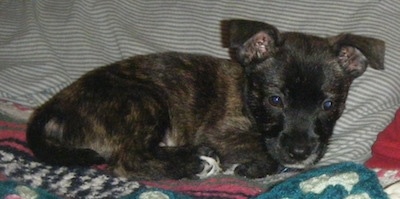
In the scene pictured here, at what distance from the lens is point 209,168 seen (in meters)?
3.86

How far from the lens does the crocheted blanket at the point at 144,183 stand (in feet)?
8.73

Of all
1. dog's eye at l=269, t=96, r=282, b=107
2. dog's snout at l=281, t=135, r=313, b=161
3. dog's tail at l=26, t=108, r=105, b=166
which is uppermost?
dog's eye at l=269, t=96, r=282, b=107

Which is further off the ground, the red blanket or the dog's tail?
the dog's tail

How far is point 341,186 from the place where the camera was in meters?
2.62

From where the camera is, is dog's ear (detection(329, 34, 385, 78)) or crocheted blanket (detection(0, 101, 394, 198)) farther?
dog's ear (detection(329, 34, 385, 78))

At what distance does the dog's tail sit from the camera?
3.61 m

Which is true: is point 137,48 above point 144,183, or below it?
above

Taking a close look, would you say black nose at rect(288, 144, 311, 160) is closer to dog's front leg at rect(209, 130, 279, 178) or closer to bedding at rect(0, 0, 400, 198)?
bedding at rect(0, 0, 400, 198)

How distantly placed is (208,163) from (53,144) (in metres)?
0.86

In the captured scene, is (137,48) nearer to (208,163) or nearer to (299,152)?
(208,163)

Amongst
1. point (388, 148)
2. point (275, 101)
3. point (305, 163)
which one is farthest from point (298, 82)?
point (388, 148)

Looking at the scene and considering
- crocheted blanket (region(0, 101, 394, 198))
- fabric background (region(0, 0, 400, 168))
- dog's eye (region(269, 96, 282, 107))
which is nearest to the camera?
crocheted blanket (region(0, 101, 394, 198))

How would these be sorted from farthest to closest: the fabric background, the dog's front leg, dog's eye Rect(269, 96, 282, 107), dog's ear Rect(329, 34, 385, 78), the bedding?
1. the fabric background
2. the dog's front leg
3. dog's eye Rect(269, 96, 282, 107)
4. dog's ear Rect(329, 34, 385, 78)
5. the bedding

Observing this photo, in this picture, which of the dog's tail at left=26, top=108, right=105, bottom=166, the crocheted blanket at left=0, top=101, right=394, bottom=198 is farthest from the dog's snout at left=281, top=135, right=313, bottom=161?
the dog's tail at left=26, top=108, right=105, bottom=166
